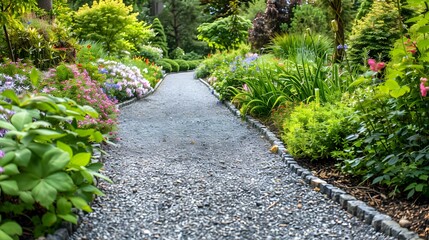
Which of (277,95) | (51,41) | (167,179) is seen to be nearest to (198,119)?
(277,95)

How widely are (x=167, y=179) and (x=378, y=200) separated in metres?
1.70

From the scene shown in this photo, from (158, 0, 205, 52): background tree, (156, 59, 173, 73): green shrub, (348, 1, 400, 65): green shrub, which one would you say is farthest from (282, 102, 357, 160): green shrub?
(158, 0, 205, 52): background tree

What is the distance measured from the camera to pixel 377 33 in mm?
6914

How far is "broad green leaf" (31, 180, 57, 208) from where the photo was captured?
6.25 feet

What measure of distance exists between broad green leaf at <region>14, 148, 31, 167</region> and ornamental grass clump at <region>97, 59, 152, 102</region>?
5835 millimetres

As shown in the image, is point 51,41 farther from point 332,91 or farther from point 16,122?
point 16,122

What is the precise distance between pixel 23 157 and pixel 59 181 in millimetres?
191

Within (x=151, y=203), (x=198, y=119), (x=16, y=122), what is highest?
(x=16, y=122)

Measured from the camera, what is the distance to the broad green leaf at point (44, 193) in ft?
6.25

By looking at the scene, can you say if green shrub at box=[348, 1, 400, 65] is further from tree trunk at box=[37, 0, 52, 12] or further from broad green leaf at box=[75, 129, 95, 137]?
tree trunk at box=[37, 0, 52, 12]

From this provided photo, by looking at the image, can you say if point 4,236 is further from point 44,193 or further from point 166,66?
point 166,66

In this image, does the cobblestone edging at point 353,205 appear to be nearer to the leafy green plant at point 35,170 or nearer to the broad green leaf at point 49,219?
the leafy green plant at point 35,170

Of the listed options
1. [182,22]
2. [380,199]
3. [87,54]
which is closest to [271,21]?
[87,54]

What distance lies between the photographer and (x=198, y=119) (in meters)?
6.85
